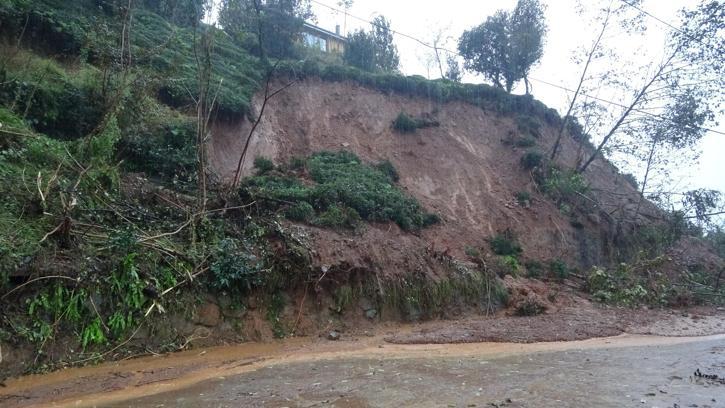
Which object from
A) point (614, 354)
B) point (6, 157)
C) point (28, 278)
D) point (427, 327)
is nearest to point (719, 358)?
point (614, 354)

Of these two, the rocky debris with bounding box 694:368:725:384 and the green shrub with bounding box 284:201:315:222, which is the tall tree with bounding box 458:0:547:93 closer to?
the green shrub with bounding box 284:201:315:222

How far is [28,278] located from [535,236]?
17.5 m

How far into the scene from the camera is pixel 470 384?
661cm

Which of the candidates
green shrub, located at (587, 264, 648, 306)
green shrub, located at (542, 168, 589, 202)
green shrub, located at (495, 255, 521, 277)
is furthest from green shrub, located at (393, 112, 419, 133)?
green shrub, located at (587, 264, 648, 306)

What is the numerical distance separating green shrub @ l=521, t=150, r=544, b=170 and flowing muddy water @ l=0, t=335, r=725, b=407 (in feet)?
46.2

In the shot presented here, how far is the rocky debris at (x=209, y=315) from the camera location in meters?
9.10

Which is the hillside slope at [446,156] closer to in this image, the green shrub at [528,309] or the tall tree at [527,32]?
the green shrub at [528,309]

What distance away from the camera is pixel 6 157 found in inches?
348

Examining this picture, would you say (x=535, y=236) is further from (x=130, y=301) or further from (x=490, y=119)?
(x=130, y=301)

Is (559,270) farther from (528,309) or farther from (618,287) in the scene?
(528,309)

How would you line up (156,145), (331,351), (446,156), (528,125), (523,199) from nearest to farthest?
(331,351)
(156,145)
(523,199)
(446,156)
(528,125)

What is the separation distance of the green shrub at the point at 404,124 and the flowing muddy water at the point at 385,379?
1484cm

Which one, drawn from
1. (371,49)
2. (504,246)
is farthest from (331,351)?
(371,49)

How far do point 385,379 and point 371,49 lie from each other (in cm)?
2377
